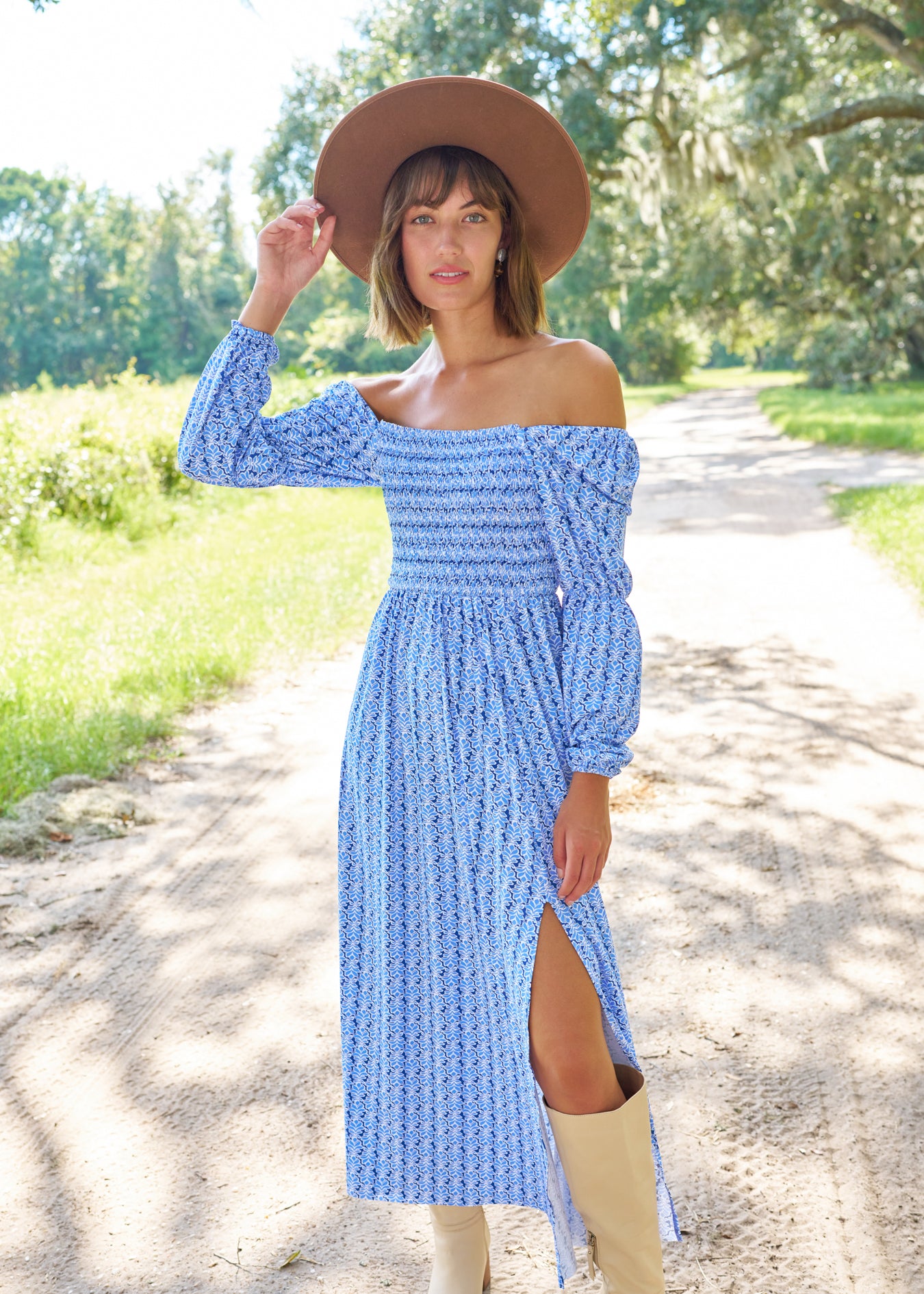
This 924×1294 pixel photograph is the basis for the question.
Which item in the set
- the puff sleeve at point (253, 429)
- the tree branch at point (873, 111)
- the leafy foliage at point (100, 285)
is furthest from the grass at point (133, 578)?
the leafy foliage at point (100, 285)

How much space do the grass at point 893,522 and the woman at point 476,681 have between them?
6.05 metres

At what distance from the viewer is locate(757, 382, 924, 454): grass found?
55.5 feet

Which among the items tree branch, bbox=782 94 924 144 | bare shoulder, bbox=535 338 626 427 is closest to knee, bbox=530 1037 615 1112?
bare shoulder, bbox=535 338 626 427

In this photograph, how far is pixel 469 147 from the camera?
206 cm

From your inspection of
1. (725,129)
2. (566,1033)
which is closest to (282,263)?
(566,1033)

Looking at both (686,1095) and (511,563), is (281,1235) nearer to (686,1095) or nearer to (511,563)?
(686,1095)

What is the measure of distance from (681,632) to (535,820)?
5.43 meters

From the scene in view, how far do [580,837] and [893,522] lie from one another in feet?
28.9

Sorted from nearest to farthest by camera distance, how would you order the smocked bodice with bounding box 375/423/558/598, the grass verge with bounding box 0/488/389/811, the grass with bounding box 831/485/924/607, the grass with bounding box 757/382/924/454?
the smocked bodice with bounding box 375/423/558/598, the grass verge with bounding box 0/488/389/811, the grass with bounding box 831/485/924/607, the grass with bounding box 757/382/924/454

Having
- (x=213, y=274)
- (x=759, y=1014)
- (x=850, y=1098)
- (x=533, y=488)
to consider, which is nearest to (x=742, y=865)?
(x=759, y=1014)

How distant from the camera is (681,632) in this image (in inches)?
281

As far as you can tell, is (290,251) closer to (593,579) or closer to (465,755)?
(593,579)

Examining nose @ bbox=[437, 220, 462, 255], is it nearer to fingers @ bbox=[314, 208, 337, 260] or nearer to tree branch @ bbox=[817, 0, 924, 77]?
fingers @ bbox=[314, 208, 337, 260]

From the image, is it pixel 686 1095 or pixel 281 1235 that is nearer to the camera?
pixel 281 1235
